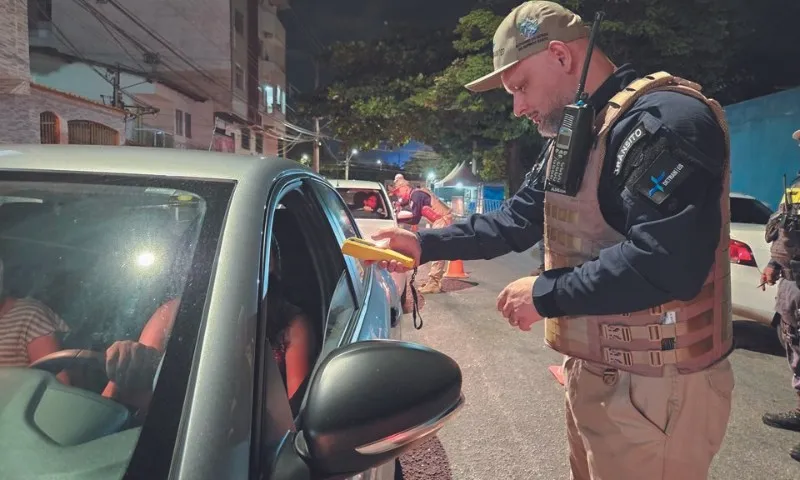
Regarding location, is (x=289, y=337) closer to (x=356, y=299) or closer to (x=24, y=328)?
(x=356, y=299)

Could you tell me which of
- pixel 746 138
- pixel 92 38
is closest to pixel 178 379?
pixel 746 138

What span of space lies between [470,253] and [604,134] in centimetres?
79

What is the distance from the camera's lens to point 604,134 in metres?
1.59

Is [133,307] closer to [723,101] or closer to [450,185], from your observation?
[723,101]

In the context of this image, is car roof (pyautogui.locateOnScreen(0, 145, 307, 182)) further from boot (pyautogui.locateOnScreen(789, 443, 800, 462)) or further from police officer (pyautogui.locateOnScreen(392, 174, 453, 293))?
police officer (pyautogui.locateOnScreen(392, 174, 453, 293))

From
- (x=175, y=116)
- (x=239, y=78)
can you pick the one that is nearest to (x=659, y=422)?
(x=175, y=116)

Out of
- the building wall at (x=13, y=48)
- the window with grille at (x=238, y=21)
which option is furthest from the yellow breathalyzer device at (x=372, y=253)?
the window with grille at (x=238, y=21)

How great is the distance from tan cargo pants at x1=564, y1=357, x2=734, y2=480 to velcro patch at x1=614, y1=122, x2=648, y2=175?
59cm

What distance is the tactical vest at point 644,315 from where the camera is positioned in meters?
1.58

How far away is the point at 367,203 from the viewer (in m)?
8.20

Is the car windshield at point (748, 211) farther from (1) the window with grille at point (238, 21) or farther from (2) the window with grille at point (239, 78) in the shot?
(1) the window with grille at point (238, 21)

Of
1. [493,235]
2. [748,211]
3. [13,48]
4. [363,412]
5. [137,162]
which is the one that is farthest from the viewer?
[13,48]

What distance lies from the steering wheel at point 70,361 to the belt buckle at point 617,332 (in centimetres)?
129

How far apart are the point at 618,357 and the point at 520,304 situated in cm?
32
